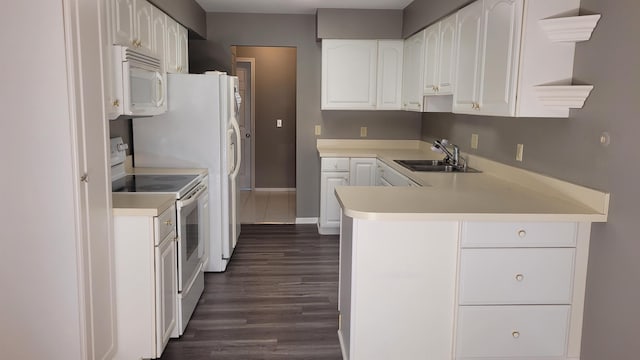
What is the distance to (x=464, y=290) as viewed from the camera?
2.32 metres

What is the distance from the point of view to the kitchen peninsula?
7.43 feet

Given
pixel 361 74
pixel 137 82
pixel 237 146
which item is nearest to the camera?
pixel 137 82

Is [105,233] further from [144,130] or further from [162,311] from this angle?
[144,130]

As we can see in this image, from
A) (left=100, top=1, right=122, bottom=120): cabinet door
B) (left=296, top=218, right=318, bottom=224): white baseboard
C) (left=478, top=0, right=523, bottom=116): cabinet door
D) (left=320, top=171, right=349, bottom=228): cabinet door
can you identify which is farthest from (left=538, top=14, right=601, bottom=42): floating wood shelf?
(left=296, top=218, right=318, bottom=224): white baseboard

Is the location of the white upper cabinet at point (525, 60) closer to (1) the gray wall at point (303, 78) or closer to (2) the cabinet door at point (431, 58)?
(2) the cabinet door at point (431, 58)

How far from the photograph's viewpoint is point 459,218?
2.24 metres

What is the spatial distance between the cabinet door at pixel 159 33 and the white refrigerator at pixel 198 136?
0.22 metres

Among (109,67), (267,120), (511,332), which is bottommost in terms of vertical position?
(511,332)

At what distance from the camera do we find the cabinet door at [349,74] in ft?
17.0

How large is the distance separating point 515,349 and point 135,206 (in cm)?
204

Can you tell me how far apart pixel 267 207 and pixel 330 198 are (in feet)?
5.38

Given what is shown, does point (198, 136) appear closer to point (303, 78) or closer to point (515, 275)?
point (303, 78)

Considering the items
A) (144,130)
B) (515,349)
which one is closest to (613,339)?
(515,349)

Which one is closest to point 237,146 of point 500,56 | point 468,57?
point 468,57
